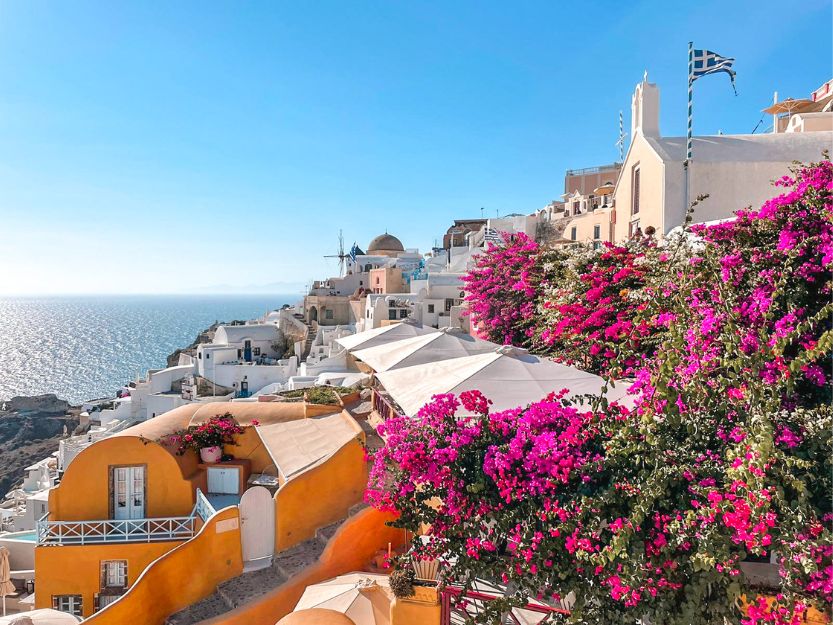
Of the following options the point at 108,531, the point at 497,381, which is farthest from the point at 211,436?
the point at 497,381

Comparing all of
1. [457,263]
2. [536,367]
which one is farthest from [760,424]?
[457,263]

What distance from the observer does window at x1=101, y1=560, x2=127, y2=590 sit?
10.7 m

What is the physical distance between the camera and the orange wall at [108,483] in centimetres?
1098

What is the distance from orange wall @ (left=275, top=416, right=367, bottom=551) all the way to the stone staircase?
24 cm

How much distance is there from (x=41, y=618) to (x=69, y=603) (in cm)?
175

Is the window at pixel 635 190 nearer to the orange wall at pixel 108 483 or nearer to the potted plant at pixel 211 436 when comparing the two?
the potted plant at pixel 211 436

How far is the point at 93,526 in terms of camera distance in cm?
1084

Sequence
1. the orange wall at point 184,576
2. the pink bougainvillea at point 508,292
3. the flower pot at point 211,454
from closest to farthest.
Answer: the orange wall at point 184,576
the flower pot at point 211,454
the pink bougainvillea at point 508,292

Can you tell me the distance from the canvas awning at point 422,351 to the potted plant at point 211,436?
12.2 feet

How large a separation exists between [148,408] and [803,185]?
35.3 metres

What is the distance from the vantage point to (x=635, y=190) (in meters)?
18.6

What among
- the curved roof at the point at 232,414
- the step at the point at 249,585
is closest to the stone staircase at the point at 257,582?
the step at the point at 249,585

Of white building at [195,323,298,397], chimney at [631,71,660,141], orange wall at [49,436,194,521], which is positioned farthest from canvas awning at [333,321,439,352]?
white building at [195,323,298,397]

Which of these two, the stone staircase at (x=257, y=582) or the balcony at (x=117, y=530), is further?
the balcony at (x=117, y=530)
